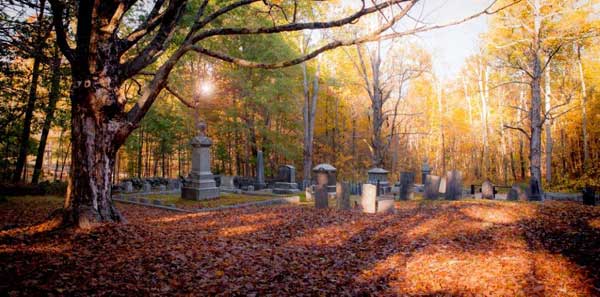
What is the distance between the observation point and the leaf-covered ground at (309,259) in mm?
4070

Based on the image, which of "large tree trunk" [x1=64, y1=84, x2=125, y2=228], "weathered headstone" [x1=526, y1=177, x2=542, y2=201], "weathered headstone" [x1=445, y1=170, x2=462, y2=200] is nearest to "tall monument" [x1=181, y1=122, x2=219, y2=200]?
"large tree trunk" [x1=64, y1=84, x2=125, y2=228]

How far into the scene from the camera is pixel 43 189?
14562mm

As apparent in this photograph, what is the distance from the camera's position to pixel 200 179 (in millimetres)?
13492

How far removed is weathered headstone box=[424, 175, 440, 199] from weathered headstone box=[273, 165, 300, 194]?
6.37 metres

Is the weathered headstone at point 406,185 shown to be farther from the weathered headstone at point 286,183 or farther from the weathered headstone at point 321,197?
the weathered headstone at point 286,183

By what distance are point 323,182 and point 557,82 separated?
2103 cm

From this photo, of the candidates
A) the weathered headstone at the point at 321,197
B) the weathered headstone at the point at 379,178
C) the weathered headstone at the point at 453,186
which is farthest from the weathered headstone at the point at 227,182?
the weathered headstone at the point at 453,186

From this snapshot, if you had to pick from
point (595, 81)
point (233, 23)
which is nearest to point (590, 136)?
point (595, 81)

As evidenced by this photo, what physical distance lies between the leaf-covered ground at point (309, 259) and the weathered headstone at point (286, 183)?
27.8ft

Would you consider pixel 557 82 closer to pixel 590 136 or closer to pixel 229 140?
pixel 590 136

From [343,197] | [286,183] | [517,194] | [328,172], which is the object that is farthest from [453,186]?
[286,183]

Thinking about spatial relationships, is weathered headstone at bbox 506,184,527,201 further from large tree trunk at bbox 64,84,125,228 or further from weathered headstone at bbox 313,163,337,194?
large tree trunk at bbox 64,84,125,228

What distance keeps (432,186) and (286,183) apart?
7.03 m

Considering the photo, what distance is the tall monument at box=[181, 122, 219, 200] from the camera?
13.4 meters
